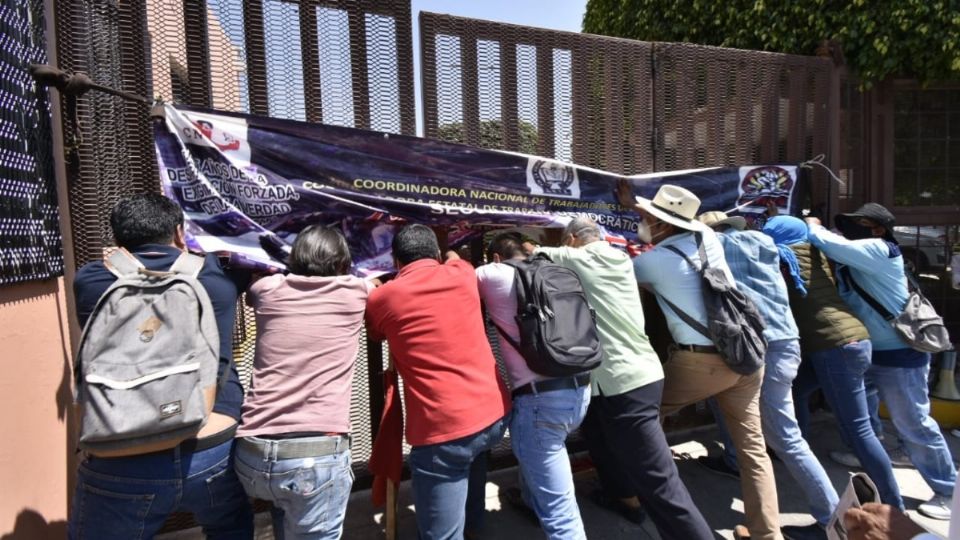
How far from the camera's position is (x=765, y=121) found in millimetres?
4586

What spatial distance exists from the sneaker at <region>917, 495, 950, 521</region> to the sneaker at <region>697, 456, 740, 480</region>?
3.44 ft

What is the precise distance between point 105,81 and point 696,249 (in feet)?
10.0

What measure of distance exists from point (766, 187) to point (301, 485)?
152 inches

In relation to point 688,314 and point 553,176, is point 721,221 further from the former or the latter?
point 553,176

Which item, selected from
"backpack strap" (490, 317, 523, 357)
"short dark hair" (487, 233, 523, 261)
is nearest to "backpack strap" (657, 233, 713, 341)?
"short dark hair" (487, 233, 523, 261)

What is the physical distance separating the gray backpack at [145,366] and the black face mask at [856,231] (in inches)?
152

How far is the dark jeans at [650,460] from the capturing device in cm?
276

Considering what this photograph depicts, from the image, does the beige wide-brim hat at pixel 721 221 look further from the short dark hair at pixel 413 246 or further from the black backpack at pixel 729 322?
the short dark hair at pixel 413 246

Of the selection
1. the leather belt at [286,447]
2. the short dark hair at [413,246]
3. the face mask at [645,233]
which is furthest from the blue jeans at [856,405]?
the leather belt at [286,447]

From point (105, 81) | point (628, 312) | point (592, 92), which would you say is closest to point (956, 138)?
point (592, 92)

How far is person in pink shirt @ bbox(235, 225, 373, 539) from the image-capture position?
218 cm

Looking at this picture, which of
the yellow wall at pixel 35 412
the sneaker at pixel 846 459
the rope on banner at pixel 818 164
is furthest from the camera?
the rope on banner at pixel 818 164

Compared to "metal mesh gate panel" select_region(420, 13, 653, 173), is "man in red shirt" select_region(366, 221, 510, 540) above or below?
below

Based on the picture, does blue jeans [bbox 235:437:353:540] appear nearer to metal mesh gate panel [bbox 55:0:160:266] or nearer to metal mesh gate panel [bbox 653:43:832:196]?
metal mesh gate panel [bbox 55:0:160:266]
